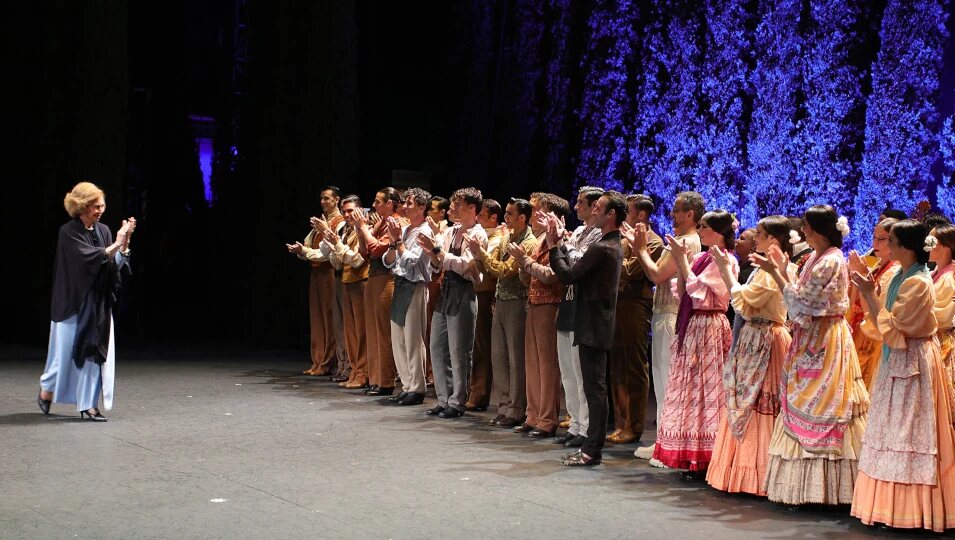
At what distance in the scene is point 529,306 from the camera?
6.66 m

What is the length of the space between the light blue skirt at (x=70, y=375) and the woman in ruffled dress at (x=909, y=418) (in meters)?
4.51

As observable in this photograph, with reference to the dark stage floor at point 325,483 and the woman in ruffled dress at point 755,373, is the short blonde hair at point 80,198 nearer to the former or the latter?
the dark stage floor at point 325,483

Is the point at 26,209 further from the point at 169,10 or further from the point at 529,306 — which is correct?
the point at 529,306

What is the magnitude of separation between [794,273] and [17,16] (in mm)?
9135

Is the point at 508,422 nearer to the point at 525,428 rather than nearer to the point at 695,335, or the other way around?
the point at 525,428

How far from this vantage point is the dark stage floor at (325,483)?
14.3ft

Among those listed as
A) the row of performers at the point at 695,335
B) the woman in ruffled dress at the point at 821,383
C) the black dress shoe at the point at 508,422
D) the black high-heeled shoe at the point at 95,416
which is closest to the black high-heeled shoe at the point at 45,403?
the black high-heeled shoe at the point at 95,416

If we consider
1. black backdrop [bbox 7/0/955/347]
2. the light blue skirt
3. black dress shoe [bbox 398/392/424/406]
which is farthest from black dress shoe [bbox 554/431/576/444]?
black backdrop [bbox 7/0/955/347]

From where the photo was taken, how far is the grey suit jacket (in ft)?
18.0

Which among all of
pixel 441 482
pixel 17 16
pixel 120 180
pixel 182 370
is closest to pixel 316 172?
pixel 120 180

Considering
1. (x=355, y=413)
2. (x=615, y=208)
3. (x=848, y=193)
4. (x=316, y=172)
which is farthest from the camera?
(x=316, y=172)

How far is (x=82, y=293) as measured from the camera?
6703 mm

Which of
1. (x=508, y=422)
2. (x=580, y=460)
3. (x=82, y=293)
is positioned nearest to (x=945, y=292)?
(x=580, y=460)

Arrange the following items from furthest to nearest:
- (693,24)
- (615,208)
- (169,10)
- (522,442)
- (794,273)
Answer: (169,10), (693,24), (522,442), (615,208), (794,273)
